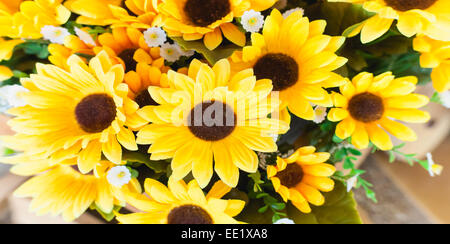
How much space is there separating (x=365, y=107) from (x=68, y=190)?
31cm

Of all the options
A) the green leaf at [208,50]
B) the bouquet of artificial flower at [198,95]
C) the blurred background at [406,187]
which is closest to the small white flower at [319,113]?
the bouquet of artificial flower at [198,95]

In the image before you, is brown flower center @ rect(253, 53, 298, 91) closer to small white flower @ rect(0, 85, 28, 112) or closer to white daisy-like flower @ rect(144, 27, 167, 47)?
white daisy-like flower @ rect(144, 27, 167, 47)

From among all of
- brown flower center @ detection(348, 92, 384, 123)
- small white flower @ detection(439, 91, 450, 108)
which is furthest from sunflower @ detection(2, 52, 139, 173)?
small white flower @ detection(439, 91, 450, 108)

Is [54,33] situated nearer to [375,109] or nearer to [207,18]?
[207,18]

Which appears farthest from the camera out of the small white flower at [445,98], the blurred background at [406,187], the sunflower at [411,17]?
the blurred background at [406,187]

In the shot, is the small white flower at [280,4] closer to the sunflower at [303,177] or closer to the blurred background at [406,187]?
the sunflower at [303,177]

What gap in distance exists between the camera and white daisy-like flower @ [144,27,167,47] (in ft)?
1.04

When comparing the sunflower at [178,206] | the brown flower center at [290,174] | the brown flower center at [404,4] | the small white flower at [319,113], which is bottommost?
the brown flower center at [290,174]

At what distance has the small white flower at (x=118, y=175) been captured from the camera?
1.01 ft

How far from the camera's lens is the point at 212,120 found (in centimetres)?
31

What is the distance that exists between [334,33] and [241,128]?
14 centimetres

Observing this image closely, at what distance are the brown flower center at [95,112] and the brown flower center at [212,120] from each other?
0.24 ft

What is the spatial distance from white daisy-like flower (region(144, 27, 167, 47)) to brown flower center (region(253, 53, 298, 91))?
90 mm
